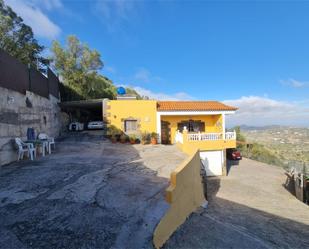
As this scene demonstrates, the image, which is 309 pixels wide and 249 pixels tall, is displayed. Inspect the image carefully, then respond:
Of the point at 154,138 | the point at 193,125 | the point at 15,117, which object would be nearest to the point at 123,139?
the point at 154,138

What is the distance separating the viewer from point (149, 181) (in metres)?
5.86

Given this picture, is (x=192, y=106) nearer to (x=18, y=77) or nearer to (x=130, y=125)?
(x=130, y=125)

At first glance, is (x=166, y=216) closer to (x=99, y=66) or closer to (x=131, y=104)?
(x=131, y=104)

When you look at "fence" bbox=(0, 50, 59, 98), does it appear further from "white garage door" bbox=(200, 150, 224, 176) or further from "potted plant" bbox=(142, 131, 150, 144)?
"white garage door" bbox=(200, 150, 224, 176)

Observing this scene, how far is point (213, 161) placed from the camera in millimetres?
14484

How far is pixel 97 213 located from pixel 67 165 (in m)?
3.97

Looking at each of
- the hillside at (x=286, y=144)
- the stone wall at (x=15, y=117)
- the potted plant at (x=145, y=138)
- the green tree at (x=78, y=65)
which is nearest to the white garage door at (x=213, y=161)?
the potted plant at (x=145, y=138)

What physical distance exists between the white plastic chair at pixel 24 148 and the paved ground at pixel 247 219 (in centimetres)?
672

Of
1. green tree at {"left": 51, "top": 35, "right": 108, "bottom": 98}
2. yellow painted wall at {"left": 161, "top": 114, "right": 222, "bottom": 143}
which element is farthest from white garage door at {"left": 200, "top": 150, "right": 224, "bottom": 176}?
green tree at {"left": 51, "top": 35, "right": 108, "bottom": 98}

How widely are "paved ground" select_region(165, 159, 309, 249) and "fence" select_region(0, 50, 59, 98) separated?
792 cm

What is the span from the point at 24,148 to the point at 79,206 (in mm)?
5806

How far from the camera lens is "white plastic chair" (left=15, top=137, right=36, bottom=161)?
793cm

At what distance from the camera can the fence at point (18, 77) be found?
7.55 metres

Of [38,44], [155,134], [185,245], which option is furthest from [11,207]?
[38,44]
